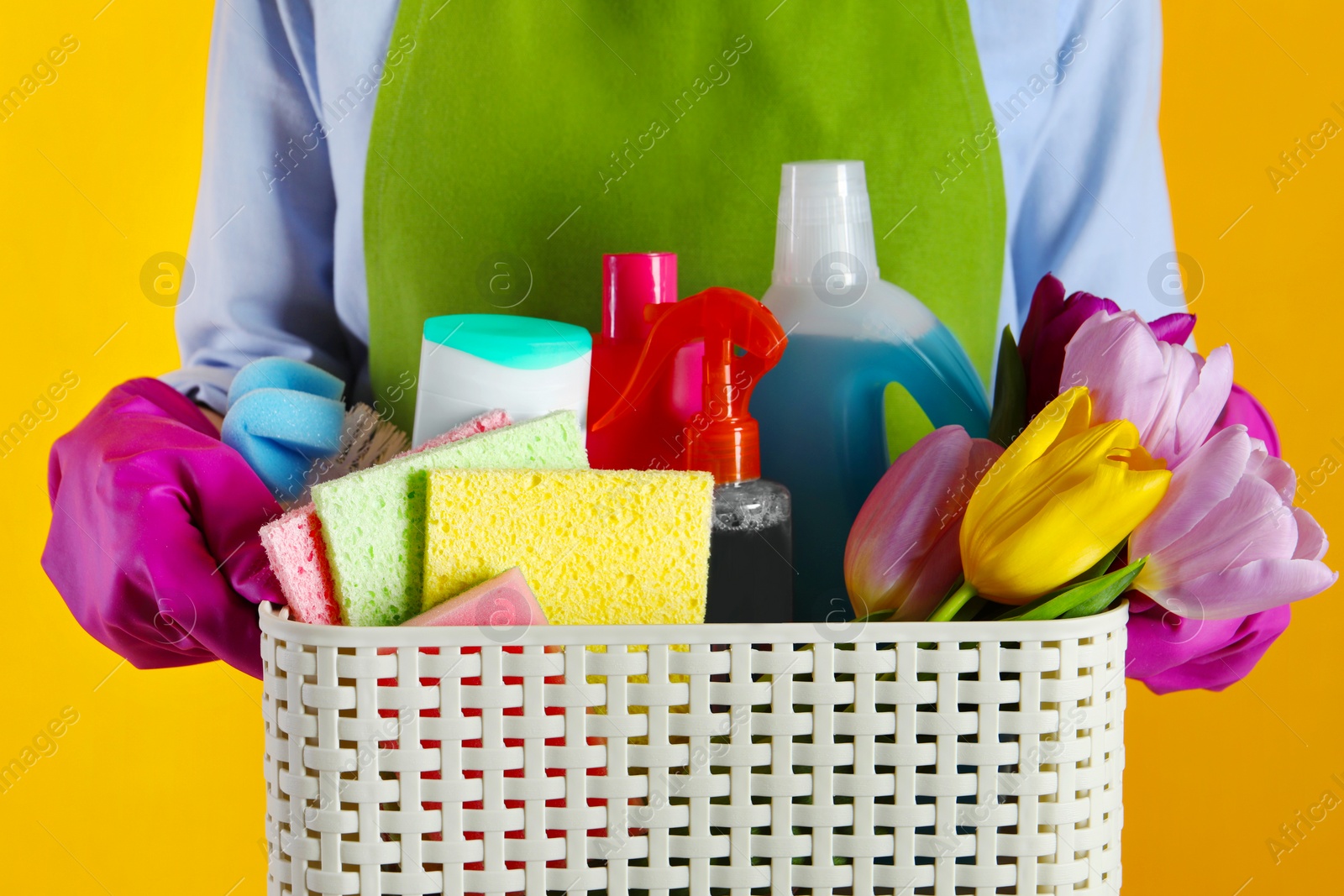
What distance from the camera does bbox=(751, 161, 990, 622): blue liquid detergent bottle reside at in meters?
0.45

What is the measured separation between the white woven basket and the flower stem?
16 mm

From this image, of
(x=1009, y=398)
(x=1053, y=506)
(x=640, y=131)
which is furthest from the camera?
(x=640, y=131)

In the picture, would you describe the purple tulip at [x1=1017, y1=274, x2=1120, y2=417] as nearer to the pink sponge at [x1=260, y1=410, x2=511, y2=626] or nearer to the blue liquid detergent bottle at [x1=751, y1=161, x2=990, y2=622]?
the blue liquid detergent bottle at [x1=751, y1=161, x2=990, y2=622]

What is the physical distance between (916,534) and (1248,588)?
101mm

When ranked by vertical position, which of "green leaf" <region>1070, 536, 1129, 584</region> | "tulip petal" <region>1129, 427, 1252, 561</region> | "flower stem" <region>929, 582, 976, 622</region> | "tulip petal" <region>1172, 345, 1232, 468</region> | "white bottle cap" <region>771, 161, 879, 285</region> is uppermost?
"white bottle cap" <region>771, 161, 879, 285</region>

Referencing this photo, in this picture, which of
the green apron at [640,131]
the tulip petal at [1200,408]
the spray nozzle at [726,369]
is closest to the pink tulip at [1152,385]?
the tulip petal at [1200,408]

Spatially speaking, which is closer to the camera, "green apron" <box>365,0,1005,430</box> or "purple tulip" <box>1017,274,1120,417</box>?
"purple tulip" <box>1017,274,1120,417</box>

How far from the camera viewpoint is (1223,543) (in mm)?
328

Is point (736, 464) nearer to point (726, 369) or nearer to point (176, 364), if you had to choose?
point (726, 369)

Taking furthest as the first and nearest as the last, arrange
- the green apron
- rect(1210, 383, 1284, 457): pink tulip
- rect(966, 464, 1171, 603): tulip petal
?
the green apron < rect(1210, 383, 1284, 457): pink tulip < rect(966, 464, 1171, 603): tulip petal

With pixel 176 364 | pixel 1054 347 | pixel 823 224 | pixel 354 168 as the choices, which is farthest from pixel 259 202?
pixel 1054 347

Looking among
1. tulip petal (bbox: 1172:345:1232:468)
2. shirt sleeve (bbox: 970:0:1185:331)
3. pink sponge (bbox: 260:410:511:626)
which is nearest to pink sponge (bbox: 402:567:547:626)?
pink sponge (bbox: 260:410:511:626)

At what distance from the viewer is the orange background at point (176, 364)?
64 centimetres

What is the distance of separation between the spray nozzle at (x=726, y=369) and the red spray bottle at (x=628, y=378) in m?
0.04
